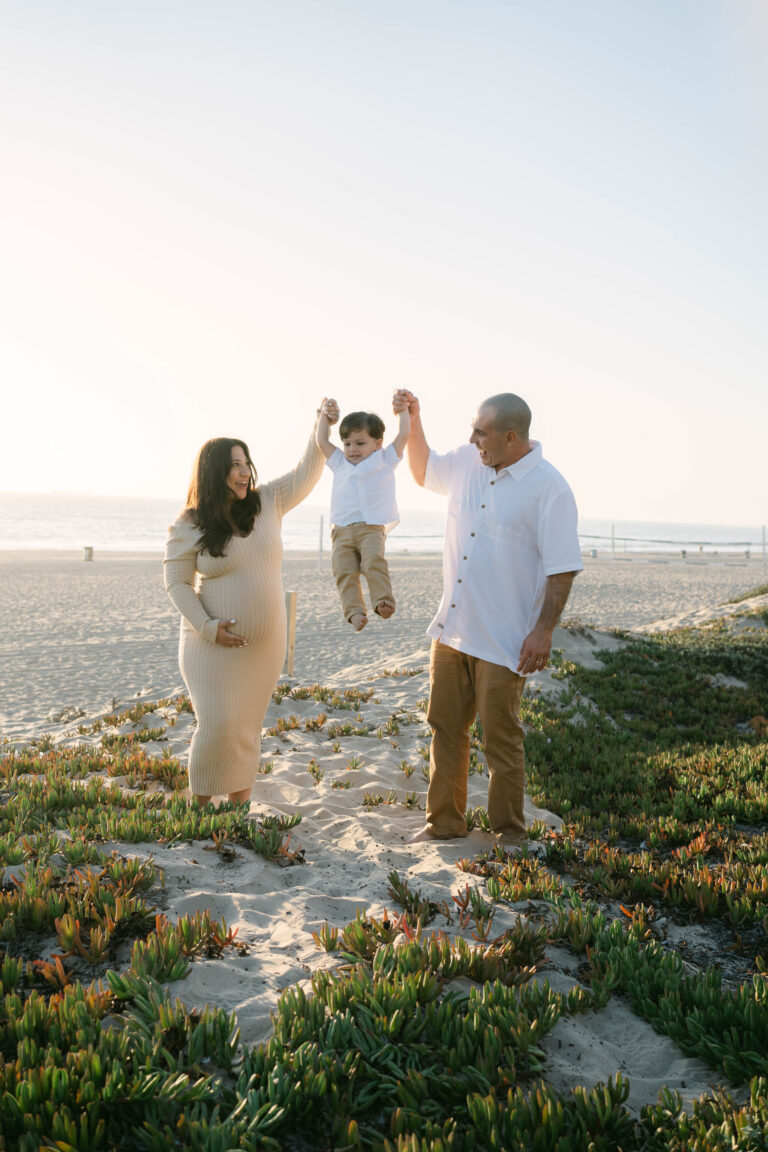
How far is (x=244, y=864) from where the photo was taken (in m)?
4.20

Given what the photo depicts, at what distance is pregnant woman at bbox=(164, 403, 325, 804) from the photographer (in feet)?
16.3

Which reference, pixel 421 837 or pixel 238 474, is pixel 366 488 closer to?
pixel 238 474

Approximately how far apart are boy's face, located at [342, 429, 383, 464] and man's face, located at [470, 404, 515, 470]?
177 cm

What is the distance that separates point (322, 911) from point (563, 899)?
1.22m

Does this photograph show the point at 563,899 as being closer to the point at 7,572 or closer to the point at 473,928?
the point at 473,928

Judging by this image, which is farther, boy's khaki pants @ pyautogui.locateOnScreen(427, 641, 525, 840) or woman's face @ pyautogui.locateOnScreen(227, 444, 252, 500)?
woman's face @ pyautogui.locateOnScreen(227, 444, 252, 500)

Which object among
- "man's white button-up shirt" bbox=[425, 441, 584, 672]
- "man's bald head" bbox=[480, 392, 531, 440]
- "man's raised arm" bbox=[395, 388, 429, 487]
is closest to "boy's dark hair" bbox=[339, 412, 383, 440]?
"man's raised arm" bbox=[395, 388, 429, 487]

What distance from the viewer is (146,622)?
19406mm

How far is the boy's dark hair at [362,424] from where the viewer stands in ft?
20.2

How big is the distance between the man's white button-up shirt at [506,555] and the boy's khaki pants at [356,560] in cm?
130

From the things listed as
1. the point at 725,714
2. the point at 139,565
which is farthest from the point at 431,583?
the point at 725,714

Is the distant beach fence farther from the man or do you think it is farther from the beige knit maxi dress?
the beige knit maxi dress

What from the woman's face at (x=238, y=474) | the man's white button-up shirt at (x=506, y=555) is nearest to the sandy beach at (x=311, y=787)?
the man's white button-up shirt at (x=506, y=555)

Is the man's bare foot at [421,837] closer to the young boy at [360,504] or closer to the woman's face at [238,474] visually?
the young boy at [360,504]
